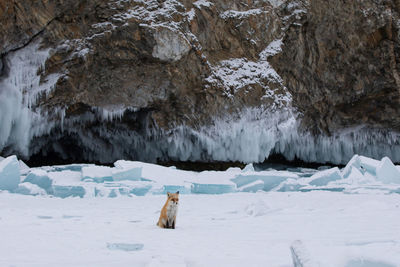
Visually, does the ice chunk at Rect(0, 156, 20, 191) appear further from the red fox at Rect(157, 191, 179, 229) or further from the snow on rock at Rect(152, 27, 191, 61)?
the red fox at Rect(157, 191, 179, 229)

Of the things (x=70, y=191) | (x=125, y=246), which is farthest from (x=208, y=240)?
(x=70, y=191)

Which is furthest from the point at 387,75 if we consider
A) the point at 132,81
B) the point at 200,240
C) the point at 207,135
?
the point at 200,240

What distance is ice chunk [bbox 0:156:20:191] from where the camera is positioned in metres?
7.91

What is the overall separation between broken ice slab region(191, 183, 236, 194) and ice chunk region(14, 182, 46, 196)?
3481mm

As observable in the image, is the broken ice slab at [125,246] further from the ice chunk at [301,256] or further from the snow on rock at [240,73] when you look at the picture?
the snow on rock at [240,73]

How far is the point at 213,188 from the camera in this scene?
31.0 feet

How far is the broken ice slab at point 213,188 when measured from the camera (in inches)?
371

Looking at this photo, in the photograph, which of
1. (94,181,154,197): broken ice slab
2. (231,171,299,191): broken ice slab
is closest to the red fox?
(94,181,154,197): broken ice slab

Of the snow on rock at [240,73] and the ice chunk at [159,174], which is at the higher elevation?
the snow on rock at [240,73]

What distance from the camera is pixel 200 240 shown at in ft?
9.14

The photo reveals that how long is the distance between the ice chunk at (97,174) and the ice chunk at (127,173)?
180 millimetres

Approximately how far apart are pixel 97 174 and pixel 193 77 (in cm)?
509

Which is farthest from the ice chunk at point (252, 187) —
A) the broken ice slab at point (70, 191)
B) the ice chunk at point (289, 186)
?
the broken ice slab at point (70, 191)

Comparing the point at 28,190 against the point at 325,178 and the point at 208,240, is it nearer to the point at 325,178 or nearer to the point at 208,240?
the point at 208,240
